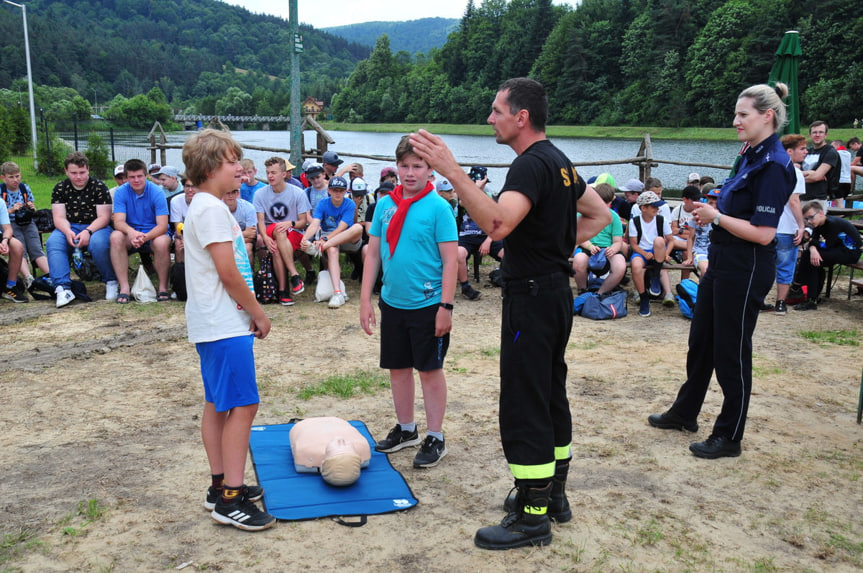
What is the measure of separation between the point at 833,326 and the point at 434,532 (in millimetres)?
5884

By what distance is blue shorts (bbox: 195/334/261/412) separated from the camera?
2963 mm

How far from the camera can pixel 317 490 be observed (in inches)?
141

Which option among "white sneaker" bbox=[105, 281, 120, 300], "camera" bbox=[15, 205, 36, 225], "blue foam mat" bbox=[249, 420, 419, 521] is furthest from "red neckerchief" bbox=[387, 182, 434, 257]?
"camera" bbox=[15, 205, 36, 225]

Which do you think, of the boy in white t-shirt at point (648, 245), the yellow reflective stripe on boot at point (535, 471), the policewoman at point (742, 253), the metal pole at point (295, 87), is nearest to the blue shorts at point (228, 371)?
the yellow reflective stripe on boot at point (535, 471)

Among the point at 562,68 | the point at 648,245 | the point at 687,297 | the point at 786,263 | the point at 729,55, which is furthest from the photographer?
the point at 562,68

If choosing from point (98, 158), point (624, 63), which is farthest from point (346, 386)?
point (624, 63)

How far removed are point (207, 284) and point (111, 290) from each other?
225 inches

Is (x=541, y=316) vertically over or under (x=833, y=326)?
over

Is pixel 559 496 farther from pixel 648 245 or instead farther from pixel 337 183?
pixel 337 183

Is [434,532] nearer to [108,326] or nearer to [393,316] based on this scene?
[393,316]

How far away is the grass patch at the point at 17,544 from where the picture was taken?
9.45ft

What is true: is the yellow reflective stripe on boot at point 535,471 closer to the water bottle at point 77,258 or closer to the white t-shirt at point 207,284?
the white t-shirt at point 207,284

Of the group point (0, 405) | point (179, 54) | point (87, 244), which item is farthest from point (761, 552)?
point (179, 54)

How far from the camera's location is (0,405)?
4738 mm
